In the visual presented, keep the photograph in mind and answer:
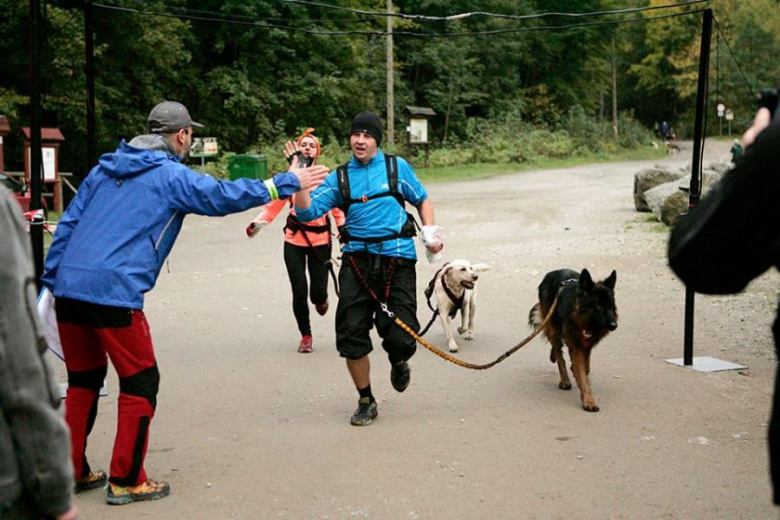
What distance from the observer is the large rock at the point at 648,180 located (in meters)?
21.9

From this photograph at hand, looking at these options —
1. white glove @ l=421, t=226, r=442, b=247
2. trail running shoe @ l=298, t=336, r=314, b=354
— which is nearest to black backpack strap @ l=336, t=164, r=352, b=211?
white glove @ l=421, t=226, r=442, b=247

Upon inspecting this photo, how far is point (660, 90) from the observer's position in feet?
284

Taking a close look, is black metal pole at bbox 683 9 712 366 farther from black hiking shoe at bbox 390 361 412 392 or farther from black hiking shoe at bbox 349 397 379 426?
black hiking shoe at bbox 349 397 379 426

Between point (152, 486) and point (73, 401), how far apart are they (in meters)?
0.64

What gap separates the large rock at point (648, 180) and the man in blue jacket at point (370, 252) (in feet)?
52.4

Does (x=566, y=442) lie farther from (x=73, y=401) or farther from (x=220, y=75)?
(x=220, y=75)

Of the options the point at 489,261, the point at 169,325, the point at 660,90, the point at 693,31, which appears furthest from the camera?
the point at 660,90

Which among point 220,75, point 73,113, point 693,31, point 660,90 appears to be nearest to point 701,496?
point 73,113

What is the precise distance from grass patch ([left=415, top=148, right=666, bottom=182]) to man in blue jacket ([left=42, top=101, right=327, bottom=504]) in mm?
29124

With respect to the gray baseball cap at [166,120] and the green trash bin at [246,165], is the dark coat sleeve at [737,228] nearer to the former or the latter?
the gray baseball cap at [166,120]

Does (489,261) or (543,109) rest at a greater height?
(543,109)

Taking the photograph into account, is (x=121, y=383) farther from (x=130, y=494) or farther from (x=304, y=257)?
(x=304, y=257)

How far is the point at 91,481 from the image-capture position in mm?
5422

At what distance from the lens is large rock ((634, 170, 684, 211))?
21859mm
